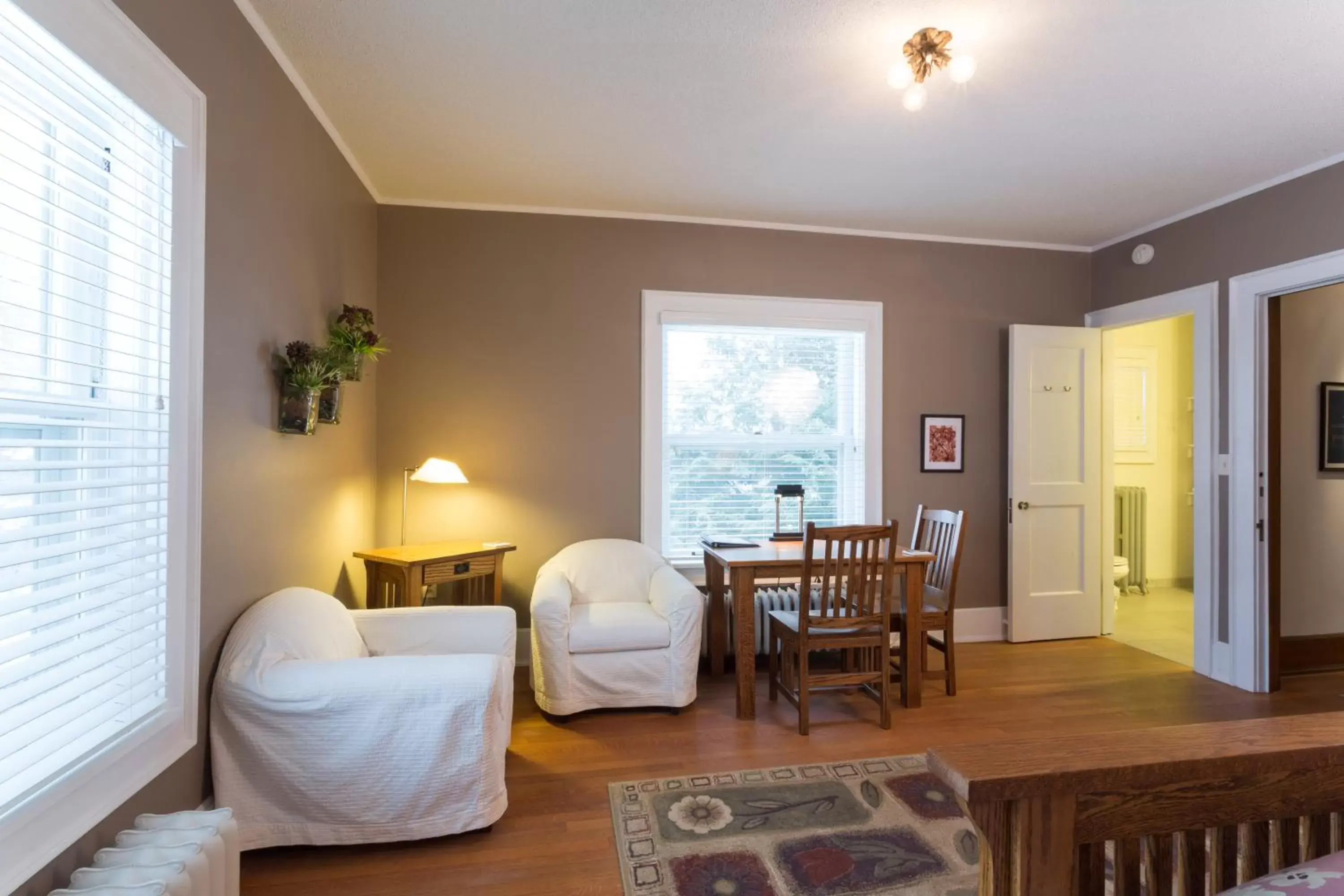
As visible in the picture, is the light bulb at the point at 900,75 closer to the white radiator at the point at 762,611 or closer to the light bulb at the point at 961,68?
the light bulb at the point at 961,68

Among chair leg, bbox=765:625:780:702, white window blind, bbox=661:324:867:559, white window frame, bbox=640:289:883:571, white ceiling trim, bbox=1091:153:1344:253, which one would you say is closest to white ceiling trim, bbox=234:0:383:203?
white window frame, bbox=640:289:883:571

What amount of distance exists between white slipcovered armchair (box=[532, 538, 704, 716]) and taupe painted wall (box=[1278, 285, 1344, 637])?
143 inches

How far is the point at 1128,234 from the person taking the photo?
427 centimetres

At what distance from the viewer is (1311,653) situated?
388 cm

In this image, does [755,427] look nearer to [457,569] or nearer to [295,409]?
[457,569]

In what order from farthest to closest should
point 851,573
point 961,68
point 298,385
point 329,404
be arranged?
point 851,573 → point 329,404 → point 298,385 → point 961,68

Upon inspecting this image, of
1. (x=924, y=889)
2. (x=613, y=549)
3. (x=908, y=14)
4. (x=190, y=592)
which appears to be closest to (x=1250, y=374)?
(x=908, y=14)

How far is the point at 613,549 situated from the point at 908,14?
9.17 ft

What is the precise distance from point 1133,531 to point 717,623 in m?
4.50

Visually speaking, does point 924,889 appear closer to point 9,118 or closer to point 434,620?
point 434,620

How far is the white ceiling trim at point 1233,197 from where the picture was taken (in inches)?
127

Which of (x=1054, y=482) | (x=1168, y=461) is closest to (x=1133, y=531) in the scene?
(x=1168, y=461)

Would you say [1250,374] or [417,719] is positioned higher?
[1250,374]

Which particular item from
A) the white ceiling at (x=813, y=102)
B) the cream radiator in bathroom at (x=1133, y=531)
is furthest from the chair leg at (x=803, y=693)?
the cream radiator in bathroom at (x=1133, y=531)
